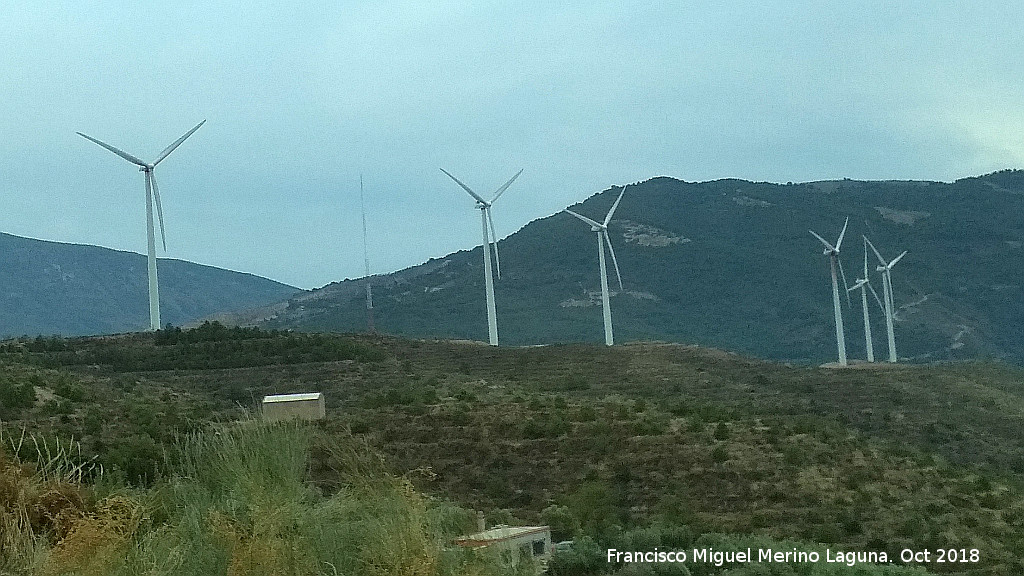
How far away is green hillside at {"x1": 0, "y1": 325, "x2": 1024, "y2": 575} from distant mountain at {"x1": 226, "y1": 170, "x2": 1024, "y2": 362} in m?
58.8

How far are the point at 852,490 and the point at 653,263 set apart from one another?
5295 inches

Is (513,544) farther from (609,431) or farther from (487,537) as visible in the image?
(609,431)

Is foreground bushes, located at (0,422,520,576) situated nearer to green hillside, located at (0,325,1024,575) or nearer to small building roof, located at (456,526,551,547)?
small building roof, located at (456,526,551,547)

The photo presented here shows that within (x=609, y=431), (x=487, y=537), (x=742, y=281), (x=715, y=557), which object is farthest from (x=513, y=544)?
(x=742, y=281)

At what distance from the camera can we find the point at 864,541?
82.4 feet

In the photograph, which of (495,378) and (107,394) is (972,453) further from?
(107,394)

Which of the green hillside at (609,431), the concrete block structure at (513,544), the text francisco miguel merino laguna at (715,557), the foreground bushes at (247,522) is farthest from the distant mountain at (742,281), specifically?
the foreground bushes at (247,522)

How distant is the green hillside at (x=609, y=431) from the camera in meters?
24.4

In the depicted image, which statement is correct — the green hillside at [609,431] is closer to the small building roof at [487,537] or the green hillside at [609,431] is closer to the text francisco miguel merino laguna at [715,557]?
the text francisco miguel merino laguna at [715,557]

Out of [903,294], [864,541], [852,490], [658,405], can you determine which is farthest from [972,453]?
[903,294]

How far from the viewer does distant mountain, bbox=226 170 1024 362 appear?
135 meters

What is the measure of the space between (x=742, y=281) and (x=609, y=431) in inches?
4754

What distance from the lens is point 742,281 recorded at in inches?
6196

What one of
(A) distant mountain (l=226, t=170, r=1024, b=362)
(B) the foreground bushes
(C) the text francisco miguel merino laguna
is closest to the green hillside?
(C) the text francisco miguel merino laguna
